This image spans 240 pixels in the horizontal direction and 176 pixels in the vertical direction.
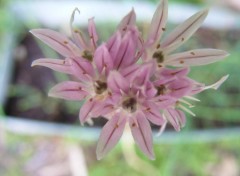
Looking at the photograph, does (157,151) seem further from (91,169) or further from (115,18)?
(115,18)

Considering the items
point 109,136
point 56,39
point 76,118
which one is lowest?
point 76,118

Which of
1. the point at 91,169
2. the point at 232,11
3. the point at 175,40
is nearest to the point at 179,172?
the point at 91,169

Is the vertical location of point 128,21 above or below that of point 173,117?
above

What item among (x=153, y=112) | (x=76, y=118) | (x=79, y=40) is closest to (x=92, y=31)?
(x=79, y=40)

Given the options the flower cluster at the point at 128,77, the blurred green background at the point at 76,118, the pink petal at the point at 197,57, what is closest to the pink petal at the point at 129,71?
the flower cluster at the point at 128,77

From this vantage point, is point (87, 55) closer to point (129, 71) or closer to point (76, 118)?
point (129, 71)

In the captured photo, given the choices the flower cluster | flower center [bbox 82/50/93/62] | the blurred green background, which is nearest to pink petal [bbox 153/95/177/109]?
the flower cluster

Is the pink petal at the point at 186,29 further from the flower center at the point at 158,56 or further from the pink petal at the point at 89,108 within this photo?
the pink petal at the point at 89,108
